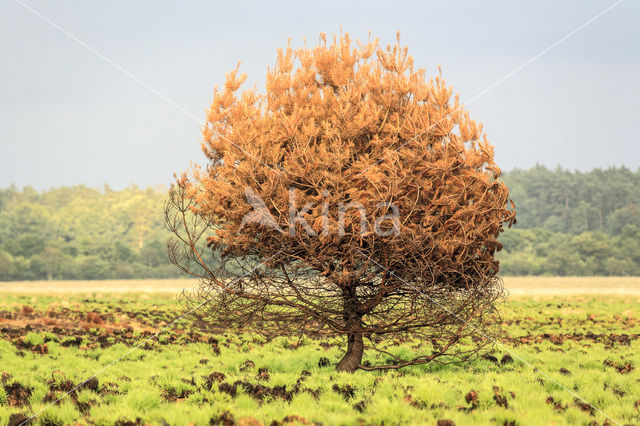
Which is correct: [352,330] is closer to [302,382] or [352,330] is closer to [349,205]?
[302,382]

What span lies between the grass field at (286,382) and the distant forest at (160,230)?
80368mm

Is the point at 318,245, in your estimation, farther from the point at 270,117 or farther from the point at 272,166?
the point at 270,117

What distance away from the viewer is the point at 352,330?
40.9 ft

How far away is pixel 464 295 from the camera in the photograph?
12.6 m

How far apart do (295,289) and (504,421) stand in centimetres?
499

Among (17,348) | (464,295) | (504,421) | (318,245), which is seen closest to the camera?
(504,421)

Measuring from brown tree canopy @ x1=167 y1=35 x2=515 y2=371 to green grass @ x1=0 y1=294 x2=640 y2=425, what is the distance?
1.28m

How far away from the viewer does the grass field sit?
9.23 m

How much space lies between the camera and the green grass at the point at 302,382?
923cm

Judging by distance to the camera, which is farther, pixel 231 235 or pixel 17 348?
pixel 17 348

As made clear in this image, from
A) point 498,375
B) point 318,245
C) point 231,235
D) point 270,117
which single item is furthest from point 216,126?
point 498,375

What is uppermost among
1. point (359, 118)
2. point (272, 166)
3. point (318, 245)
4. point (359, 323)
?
point (359, 118)

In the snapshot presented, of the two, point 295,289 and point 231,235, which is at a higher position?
point 231,235

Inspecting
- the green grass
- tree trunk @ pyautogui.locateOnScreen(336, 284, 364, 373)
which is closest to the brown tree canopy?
tree trunk @ pyautogui.locateOnScreen(336, 284, 364, 373)
